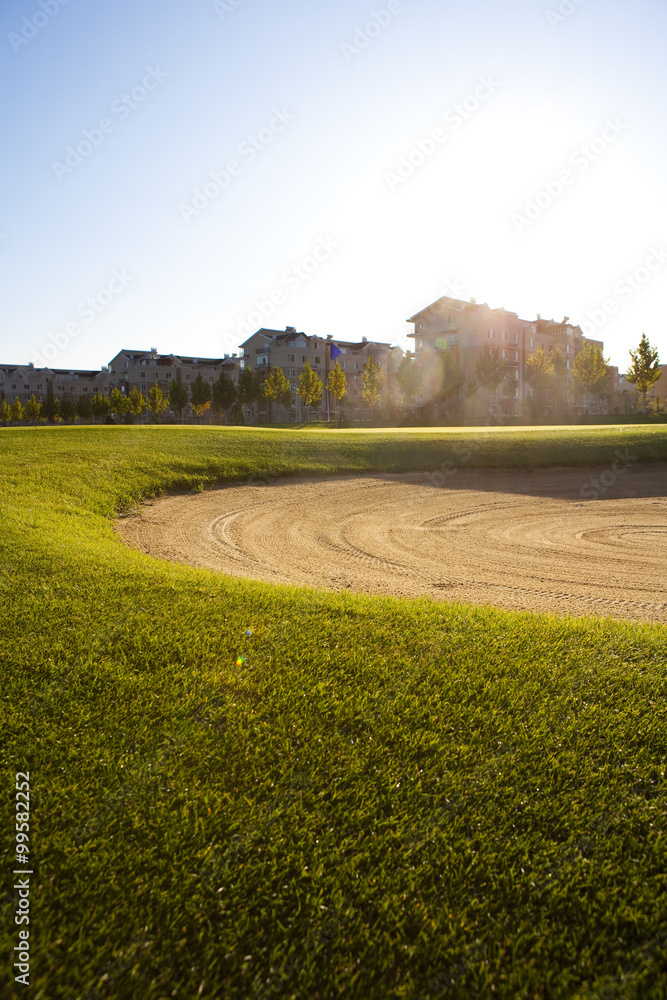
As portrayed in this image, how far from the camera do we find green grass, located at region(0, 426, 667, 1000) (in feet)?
6.90

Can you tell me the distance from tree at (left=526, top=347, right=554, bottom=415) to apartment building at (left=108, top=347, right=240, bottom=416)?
168 feet

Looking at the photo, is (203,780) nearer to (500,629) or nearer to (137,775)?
(137,775)

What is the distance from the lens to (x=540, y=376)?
64.1m

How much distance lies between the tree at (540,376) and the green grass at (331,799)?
198 ft

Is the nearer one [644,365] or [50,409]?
[644,365]

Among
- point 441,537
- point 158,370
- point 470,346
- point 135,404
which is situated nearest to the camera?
point 441,537

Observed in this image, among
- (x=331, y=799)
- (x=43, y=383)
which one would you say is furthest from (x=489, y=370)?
(x=43, y=383)

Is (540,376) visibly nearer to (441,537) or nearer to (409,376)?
(409,376)

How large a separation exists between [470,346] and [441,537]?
217 feet

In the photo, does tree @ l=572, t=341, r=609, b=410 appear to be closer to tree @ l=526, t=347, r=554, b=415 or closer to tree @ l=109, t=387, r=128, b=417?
tree @ l=526, t=347, r=554, b=415

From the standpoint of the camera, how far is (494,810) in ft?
8.99

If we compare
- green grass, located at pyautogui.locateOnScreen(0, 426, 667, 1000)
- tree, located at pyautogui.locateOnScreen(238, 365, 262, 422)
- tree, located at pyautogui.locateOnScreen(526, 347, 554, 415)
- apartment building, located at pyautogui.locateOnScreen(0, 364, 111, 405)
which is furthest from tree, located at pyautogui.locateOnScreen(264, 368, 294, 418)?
green grass, located at pyautogui.locateOnScreen(0, 426, 667, 1000)

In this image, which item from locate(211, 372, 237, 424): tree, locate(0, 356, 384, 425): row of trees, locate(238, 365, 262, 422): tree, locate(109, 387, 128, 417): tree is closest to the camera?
locate(0, 356, 384, 425): row of trees

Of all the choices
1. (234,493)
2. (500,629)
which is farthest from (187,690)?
(234,493)
